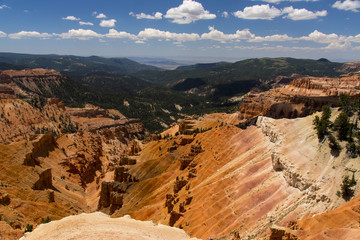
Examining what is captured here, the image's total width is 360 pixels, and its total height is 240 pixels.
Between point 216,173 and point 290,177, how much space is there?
1823 cm

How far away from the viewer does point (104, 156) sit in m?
101

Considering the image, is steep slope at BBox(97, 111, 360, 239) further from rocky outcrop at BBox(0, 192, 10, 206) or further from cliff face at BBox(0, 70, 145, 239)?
rocky outcrop at BBox(0, 192, 10, 206)

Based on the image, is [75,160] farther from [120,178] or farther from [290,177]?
[290,177]

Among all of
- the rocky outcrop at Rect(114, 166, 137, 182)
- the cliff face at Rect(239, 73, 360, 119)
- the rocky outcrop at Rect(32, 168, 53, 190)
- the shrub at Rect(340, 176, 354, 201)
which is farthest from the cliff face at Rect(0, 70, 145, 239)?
the cliff face at Rect(239, 73, 360, 119)

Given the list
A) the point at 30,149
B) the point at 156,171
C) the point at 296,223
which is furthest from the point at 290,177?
the point at 30,149

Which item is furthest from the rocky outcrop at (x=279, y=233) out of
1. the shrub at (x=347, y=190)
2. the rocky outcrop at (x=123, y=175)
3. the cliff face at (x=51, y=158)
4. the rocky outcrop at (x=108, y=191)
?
the rocky outcrop at (x=123, y=175)

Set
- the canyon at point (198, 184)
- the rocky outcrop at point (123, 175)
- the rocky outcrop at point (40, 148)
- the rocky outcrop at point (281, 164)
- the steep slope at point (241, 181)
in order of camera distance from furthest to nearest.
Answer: the rocky outcrop at point (123, 175) < the rocky outcrop at point (40, 148) < the rocky outcrop at point (281, 164) < the steep slope at point (241, 181) < the canyon at point (198, 184)

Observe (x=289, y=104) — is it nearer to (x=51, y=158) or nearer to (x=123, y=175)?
(x=123, y=175)

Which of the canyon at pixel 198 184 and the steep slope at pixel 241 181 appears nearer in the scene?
the canyon at pixel 198 184

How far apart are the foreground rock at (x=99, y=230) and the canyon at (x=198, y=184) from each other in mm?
192

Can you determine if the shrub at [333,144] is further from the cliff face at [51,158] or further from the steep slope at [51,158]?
the steep slope at [51,158]

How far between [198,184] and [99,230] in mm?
28683

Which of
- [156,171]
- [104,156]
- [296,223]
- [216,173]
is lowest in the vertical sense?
[104,156]

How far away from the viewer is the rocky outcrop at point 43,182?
55.1 m
